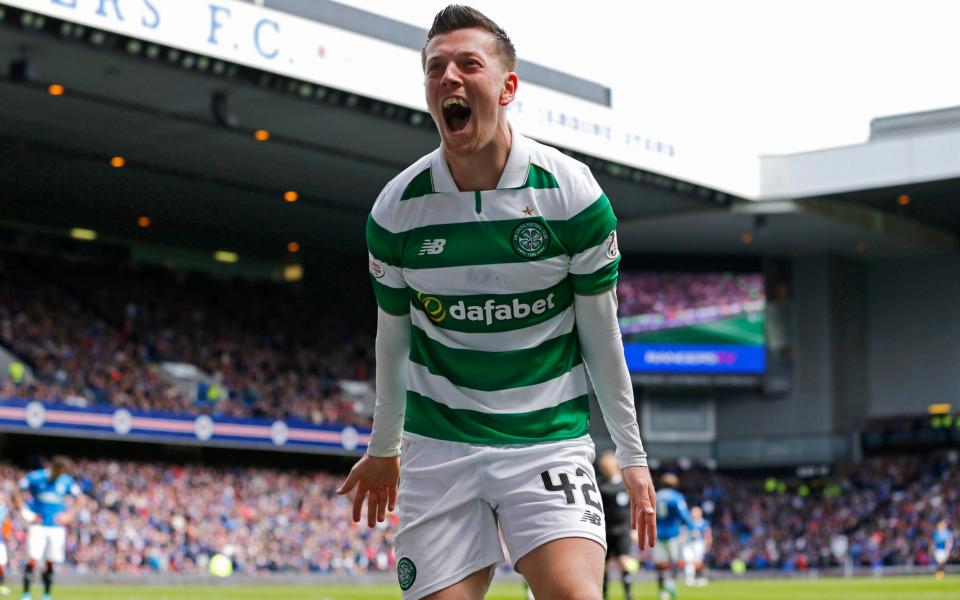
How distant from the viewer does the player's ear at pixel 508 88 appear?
4.43m

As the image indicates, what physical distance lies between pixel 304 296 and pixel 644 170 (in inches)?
624

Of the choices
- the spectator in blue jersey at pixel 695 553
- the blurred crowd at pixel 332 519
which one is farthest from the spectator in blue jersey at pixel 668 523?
the spectator in blue jersey at pixel 695 553

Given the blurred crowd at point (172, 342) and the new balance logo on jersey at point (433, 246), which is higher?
the blurred crowd at point (172, 342)

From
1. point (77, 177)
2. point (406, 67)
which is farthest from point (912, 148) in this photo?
point (77, 177)

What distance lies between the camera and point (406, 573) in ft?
14.7

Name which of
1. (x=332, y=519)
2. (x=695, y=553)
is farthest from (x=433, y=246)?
(x=332, y=519)

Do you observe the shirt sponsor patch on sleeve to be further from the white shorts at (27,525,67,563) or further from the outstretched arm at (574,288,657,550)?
the white shorts at (27,525,67,563)

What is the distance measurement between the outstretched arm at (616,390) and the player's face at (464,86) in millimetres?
631

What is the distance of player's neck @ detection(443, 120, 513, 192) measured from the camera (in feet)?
14.7

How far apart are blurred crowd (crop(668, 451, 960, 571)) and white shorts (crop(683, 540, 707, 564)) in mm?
9871

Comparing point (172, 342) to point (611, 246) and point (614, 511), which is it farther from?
point (611, 246)

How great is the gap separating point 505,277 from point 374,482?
3.09 feet

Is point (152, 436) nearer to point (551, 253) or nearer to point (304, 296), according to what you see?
point (304, 296)

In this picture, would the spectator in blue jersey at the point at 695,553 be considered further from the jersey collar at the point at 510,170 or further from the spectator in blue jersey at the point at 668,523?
the jersey collar at the point at 510,170
